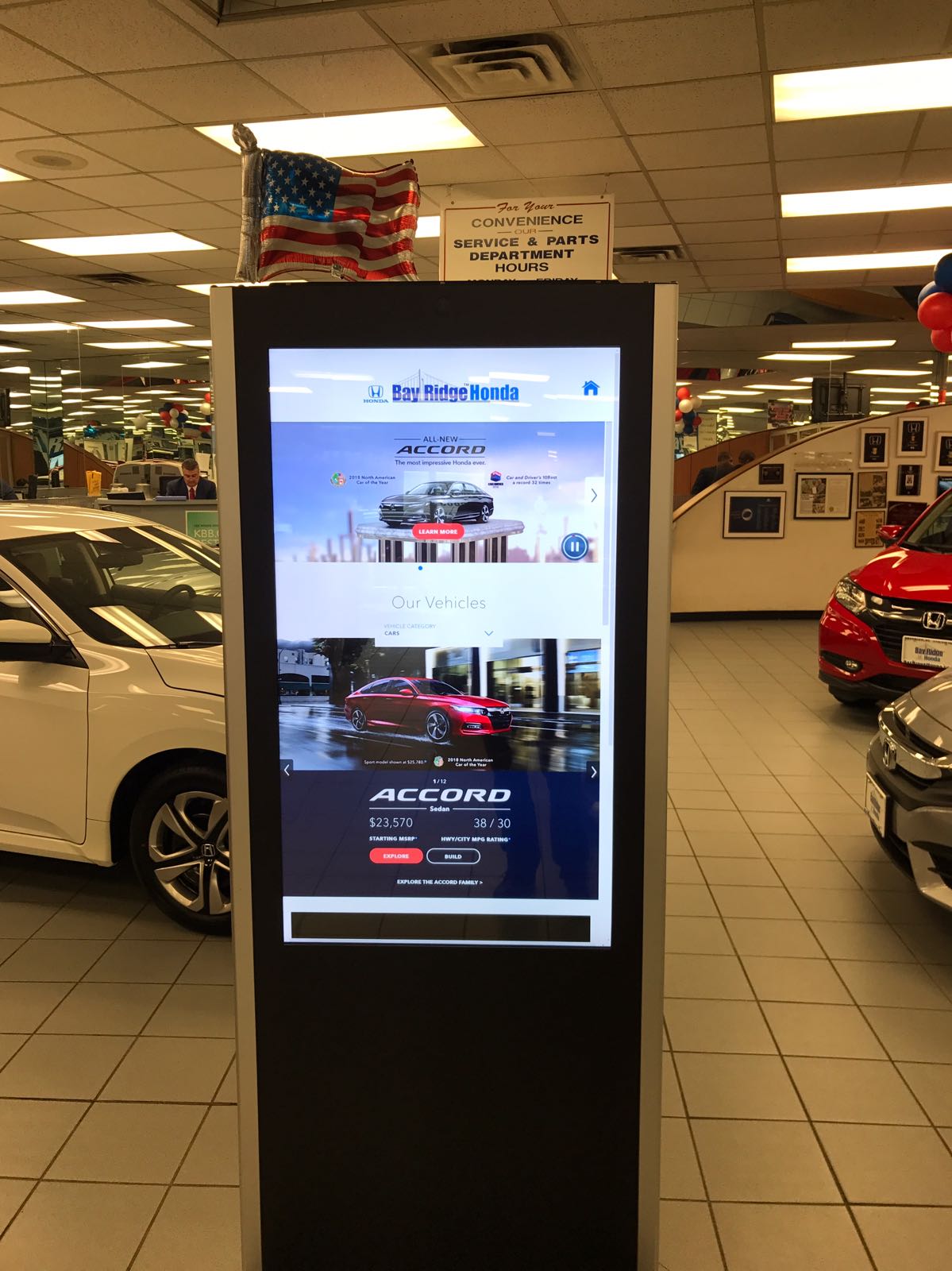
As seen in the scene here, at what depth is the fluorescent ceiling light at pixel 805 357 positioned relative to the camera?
14.6m

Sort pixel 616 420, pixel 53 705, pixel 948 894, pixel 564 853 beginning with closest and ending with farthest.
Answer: pixel 616 420
pixel 564 853
pixel 948 894
pixel 53 705

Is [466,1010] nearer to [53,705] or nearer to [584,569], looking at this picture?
[584,569]

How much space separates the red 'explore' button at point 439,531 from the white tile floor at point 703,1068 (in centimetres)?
155

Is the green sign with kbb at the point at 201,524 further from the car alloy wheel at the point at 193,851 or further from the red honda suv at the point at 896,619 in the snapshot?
the red honda suv at the point at 896,619

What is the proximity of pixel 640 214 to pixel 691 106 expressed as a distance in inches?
85.6

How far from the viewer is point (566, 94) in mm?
5074

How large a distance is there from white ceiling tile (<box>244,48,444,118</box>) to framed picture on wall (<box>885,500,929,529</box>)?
21.8 ft

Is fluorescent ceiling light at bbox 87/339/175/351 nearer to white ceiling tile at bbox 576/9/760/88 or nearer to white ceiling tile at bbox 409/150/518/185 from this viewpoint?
white ceiling tile at bbox 409/150/518/185

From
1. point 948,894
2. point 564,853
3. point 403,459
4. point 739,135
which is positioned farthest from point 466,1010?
point 739,135

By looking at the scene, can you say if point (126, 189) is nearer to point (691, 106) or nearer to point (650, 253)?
point (691, 106)

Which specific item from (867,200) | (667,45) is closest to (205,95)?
(667,45)

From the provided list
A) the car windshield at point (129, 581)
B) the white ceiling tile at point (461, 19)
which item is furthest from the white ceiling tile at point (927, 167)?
the car windshield at point (129, 581)

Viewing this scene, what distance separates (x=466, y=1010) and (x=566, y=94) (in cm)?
477

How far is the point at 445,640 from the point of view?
1624mm
